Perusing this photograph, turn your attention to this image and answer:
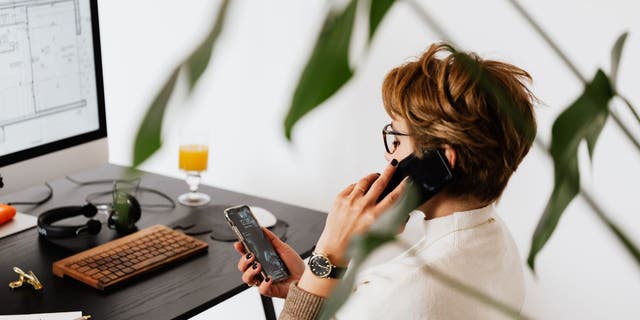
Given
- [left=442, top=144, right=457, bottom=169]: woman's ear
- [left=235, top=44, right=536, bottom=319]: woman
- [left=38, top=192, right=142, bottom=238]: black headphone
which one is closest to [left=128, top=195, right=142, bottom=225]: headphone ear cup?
[left=38, top=192, right=142, bottom=238]: black headphone

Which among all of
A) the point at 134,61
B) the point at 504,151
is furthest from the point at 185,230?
the point at 134,61

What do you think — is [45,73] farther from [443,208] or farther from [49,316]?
[443,208]

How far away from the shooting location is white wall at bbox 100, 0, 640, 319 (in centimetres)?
205

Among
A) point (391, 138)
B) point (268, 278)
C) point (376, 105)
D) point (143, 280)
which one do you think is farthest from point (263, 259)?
point (376, 105)

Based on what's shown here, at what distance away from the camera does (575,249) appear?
2.15 meters

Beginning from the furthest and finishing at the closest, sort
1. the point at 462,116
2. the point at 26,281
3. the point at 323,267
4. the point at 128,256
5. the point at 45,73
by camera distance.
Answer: the point at 45,73
the point at 128,256
the point at 26,281
the point at 323,267
the point at 462,116

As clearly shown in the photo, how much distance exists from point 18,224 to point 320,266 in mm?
756

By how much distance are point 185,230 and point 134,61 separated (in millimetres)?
1382

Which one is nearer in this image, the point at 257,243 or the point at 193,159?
the point at 257,243

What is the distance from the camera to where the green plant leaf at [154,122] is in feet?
0.75

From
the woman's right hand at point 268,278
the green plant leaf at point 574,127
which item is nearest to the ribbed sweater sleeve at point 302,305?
the woman's right hand at point 268,278

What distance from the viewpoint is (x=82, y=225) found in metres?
1.63

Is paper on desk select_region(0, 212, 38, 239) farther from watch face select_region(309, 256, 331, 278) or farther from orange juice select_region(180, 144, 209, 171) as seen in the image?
watch face select_region(309, 256, 331, 278)

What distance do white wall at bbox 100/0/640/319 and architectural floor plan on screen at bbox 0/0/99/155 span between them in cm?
15
